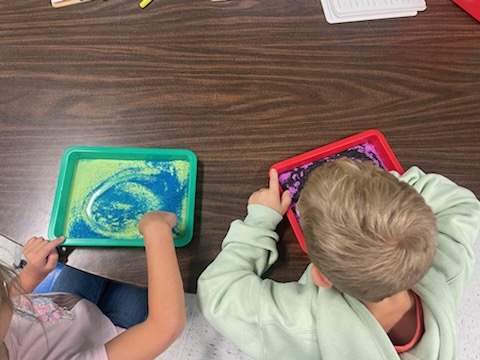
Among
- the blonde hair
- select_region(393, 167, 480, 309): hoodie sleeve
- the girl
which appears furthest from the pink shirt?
select_region(393, 167, 480, 309): hoodie sleeve

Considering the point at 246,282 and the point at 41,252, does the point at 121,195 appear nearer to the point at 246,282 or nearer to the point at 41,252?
the point at 41,252

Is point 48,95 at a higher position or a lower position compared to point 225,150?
higher

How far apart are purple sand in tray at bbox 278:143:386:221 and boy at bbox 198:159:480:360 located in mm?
25

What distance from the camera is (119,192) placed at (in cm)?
71

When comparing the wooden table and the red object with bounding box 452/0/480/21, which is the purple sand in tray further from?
the red object with bounding box 452/0/480/21

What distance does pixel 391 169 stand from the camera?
0.73 m

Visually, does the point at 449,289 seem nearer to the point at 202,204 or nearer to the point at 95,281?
the point at 202,204

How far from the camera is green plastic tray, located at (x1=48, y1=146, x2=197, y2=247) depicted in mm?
674

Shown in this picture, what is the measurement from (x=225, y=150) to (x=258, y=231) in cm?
16

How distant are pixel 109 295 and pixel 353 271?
59 centimetres

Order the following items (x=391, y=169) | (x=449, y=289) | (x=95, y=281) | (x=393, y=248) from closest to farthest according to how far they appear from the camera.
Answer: (x=393, y=248), (x=449, y=289), (x=391, y=169), (x=95, y=281)

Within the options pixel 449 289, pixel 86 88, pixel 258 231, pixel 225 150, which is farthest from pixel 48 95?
pixel 449 289

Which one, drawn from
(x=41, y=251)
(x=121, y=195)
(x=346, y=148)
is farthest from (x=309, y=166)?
(x=41, y=251)

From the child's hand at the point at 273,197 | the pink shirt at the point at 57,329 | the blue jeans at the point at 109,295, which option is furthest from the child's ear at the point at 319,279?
the blue jeans at the point at 109,295
